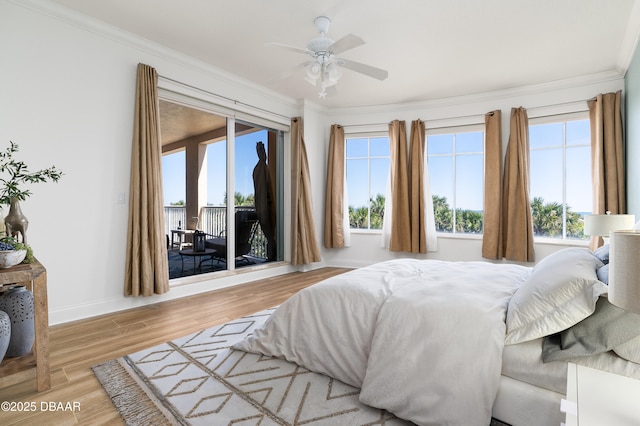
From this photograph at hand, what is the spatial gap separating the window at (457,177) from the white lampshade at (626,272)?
4443mm

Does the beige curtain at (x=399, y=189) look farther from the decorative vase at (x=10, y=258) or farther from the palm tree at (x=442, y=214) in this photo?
the decorative vase at (x=10, y=258)

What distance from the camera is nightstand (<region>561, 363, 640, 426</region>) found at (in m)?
0.81

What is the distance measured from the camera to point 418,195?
5066mm

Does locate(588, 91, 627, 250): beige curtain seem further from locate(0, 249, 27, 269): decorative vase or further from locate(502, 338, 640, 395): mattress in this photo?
locate(0, 249, 27, 269): decorative vase

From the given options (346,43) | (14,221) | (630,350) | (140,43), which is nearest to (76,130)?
(140,43)

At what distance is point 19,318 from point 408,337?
2.18m

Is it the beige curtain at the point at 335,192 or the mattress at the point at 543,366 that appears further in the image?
the beige curtain at the point at 335,192

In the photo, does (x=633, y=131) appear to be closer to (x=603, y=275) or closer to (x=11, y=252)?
(x=603, y=275)

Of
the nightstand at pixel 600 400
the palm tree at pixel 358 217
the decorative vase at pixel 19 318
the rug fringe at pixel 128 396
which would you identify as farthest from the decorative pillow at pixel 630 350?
the palm tree at pixel 358 217

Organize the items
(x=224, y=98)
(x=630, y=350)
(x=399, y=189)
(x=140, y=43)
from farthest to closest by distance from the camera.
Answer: (x=399, y=189)
(x=224, y=98)
(x=140, y=43)
(x=630, y=350)

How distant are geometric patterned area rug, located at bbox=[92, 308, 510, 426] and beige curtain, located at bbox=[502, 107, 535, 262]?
3.56m

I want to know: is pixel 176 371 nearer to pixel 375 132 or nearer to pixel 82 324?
pixel 82 324

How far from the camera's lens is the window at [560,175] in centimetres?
430

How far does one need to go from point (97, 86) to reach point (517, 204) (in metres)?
5.22
